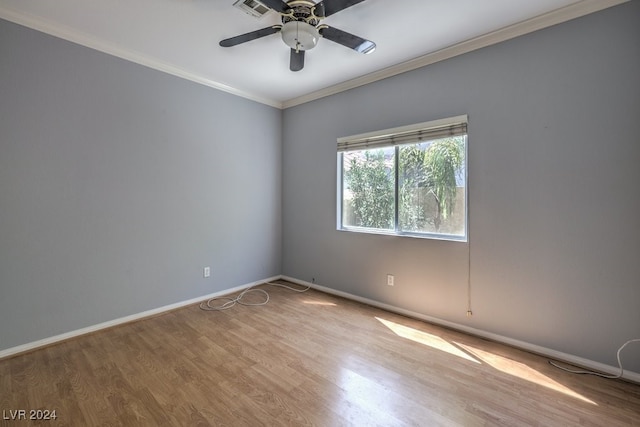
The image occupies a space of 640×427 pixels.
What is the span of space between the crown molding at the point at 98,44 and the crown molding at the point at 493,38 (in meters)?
1.66

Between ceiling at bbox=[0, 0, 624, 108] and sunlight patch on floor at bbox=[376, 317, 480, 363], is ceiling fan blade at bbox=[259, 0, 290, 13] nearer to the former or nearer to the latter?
ceiling at bbox=[0, 0, 624, 108]

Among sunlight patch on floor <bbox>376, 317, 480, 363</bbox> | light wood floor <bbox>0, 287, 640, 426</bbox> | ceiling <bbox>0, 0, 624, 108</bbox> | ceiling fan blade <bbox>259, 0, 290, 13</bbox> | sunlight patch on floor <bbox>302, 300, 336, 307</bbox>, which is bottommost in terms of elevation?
light wood floor <bbox>0, 287, 640, 426</bbox>

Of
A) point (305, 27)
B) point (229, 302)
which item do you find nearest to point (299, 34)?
point (305, 27)

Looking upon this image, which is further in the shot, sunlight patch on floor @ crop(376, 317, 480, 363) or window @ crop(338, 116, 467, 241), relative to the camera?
window @ crop(338, 116, 467, 241)

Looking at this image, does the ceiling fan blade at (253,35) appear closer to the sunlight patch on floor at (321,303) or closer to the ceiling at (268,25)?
the ceiling at (268,25)

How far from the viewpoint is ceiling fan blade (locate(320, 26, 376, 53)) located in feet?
6.38

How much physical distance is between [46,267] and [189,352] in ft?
4.56

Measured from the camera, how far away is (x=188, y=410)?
1589 mm

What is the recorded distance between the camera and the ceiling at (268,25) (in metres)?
2.02

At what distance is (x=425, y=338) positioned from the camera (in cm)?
244

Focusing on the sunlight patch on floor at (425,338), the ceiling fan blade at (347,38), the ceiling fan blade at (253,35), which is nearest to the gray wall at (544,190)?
the sunlight patch on floor at (425,338)

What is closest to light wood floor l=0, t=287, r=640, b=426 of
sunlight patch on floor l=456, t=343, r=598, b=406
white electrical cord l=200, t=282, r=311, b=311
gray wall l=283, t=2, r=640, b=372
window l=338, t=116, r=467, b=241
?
sunlight patch on floor l=456, t=343, r=598, b=406

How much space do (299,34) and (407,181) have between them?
178 centimetres

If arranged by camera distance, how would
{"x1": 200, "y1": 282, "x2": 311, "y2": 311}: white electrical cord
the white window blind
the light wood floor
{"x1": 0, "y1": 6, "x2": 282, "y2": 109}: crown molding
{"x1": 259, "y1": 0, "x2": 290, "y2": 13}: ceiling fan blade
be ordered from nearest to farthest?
the light wood floor < {"x1": 259, "y1": 0, "x2": 290, "y2": 13}: ceiling fan blade < {"x1": 0, "y1": 6, "x2": 282, "y2": 109}: crown molding < the white window blind < {"x1": 200, "y1": 282, "x2": 311, "y2": 311}: white electrical cord
